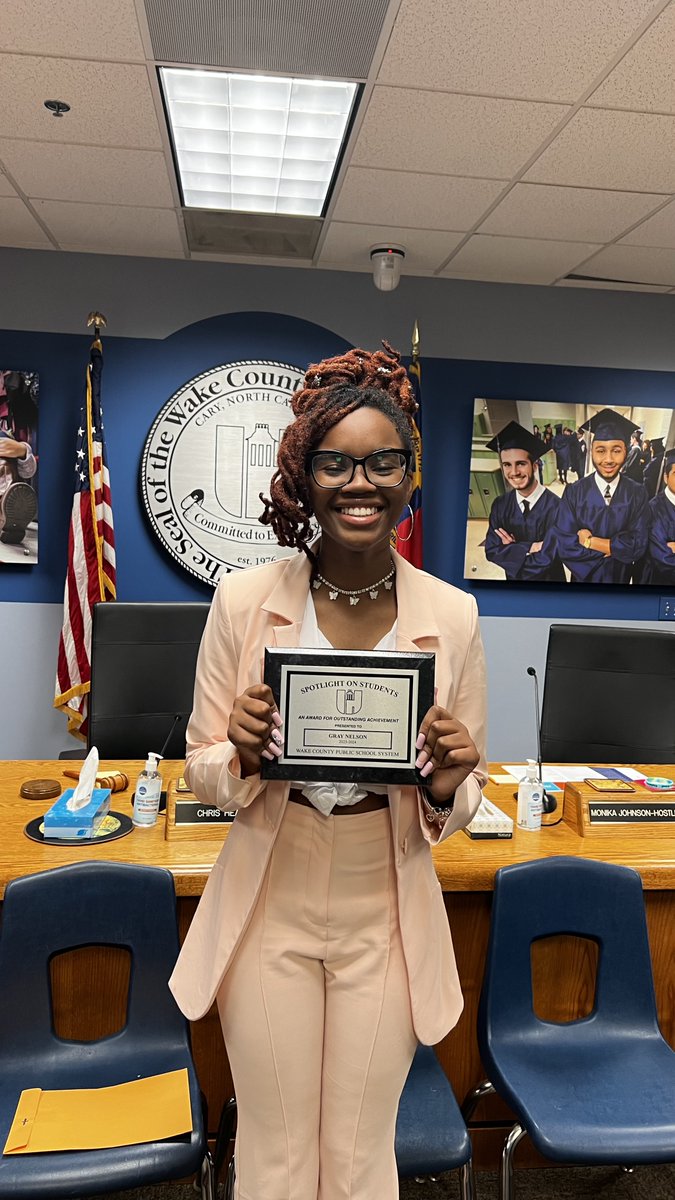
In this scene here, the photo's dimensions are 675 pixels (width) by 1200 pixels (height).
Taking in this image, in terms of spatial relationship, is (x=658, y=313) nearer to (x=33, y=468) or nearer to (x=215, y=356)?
(x=215, y=356)

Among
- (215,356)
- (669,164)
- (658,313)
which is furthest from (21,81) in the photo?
(658,313)

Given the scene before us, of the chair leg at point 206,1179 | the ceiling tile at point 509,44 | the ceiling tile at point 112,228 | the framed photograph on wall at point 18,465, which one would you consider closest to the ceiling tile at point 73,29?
the ceiling tile at point 509,44

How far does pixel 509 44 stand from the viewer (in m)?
2.02

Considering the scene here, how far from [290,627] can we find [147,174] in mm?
2325

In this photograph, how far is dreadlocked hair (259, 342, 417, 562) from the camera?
1177 mm

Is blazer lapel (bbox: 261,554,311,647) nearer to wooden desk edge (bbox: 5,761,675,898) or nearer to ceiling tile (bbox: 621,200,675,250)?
wooden desk edge (bbox: 5,761,675,898)

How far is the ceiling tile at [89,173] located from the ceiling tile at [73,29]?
54 cm

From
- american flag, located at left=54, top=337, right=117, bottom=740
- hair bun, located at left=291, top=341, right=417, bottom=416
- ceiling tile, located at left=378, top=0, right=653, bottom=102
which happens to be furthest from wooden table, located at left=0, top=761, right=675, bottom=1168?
ceiling tile, located at left=378, top=0, right=653, bottom=102

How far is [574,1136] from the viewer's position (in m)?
1.40

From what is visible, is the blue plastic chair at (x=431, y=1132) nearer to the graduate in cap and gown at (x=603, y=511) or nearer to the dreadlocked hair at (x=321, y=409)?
the dreadlocked hair at (x=321, y=409)

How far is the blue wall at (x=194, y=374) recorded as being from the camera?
379 centimetres

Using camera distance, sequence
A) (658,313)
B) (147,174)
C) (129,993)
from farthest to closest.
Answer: (658,313) → (147,174) → (129,993)

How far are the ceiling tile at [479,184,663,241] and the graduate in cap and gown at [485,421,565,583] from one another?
96cm

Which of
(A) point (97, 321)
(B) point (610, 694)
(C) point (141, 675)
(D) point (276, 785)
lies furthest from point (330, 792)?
(A) point (97, 321)
